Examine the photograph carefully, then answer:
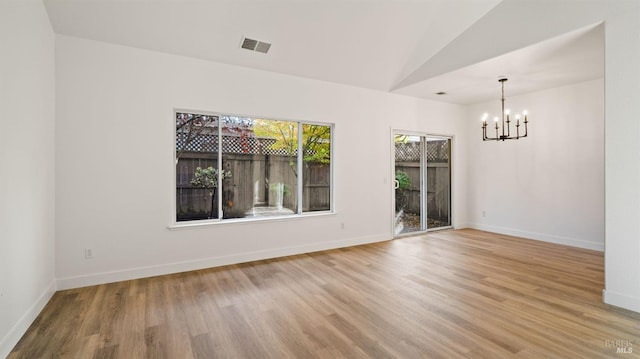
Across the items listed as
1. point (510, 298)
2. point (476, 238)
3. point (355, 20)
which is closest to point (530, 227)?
point (476, 238)

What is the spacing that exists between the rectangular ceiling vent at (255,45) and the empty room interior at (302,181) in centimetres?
5

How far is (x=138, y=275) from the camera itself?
356 cm

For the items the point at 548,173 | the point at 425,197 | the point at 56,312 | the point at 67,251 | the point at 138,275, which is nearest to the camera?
the point at 56,312

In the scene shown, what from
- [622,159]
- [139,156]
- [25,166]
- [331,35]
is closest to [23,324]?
[25,166]

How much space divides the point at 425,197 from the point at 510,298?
11.1 feet

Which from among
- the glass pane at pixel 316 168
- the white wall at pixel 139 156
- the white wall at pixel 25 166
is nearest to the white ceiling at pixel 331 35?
the white wall at pixel 139 156

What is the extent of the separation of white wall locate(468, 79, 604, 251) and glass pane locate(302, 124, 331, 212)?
3.07 metres

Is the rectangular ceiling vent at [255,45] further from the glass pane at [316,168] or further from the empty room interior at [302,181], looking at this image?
the glass pane at [316,168]

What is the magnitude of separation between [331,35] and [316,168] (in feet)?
6.72

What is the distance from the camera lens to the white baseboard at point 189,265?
3295 mm

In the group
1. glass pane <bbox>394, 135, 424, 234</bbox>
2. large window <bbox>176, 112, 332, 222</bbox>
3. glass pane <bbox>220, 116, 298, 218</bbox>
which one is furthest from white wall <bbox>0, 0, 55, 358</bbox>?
glass pane <bbox>394, 135, 424, 234</bbox>

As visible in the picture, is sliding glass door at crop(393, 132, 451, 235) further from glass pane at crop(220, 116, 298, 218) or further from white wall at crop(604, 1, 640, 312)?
white wall at crop(604, 1, 640, 312)

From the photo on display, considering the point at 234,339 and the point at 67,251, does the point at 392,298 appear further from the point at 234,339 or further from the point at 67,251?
the point at 67,251

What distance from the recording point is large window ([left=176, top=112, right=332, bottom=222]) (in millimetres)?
3982
